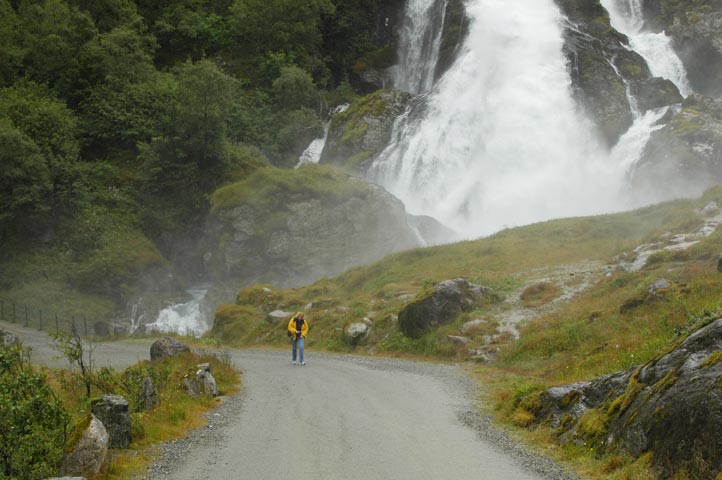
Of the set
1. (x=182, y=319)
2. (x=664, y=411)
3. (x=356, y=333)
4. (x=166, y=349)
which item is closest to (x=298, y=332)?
(x=166, y=349)

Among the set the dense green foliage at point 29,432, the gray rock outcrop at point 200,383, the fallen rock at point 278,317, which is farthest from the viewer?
the fallen rock at point 278,317

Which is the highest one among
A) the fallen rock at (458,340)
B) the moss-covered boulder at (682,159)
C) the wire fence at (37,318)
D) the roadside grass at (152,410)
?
the moss-covered boulder at (682,159)

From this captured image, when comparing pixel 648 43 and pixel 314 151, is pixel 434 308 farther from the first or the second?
pixel 648 43

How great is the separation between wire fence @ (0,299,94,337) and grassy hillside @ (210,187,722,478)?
11.1 meters

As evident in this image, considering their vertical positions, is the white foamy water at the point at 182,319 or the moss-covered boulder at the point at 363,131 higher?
the moss-covered boulder at the point at 363,131

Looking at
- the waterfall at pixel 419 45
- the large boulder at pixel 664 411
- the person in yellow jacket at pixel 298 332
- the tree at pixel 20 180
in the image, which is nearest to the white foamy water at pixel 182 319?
the tree at pixel 20 180

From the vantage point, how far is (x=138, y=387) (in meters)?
12.9

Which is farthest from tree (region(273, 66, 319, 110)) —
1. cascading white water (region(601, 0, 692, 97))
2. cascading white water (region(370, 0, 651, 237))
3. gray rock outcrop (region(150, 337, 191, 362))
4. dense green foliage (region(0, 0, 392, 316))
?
gray rock outcrop (region(150, 337, 191, 362))

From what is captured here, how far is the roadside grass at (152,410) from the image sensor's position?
964 cm

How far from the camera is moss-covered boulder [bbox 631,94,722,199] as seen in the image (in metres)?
40.5

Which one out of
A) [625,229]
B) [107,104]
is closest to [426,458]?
[625,229]

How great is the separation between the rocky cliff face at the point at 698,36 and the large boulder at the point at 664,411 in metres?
52.9

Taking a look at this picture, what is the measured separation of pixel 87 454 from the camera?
8.37 m

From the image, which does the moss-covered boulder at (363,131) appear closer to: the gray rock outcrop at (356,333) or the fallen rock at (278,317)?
the fallen rock at (278,317)
